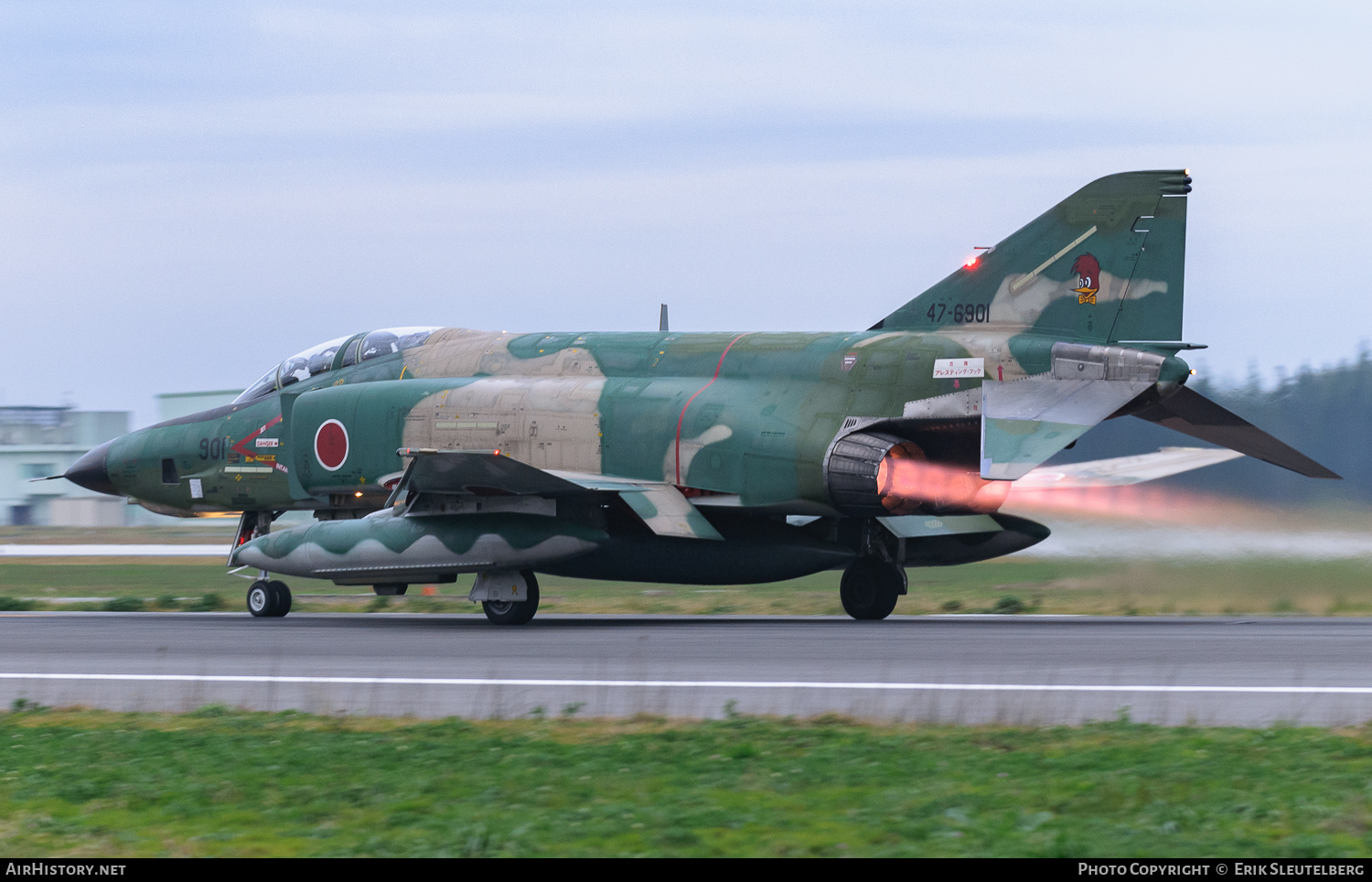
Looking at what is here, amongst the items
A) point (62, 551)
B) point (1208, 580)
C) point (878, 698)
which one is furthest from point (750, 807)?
point (62, 551)

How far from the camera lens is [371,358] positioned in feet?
79.3

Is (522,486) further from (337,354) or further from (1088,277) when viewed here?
(1088,277)

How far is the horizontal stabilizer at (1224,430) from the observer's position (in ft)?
64.5

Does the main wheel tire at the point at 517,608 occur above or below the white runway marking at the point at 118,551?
above

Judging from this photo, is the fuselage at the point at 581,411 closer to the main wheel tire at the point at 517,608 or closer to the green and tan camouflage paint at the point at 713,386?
the green and tan camouflage paint at the point at 713,386

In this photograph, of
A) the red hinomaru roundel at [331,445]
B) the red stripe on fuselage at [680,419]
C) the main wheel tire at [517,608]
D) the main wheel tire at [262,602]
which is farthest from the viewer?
the red hinomaru roundel at [331,445]

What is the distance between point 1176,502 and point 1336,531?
2123mm

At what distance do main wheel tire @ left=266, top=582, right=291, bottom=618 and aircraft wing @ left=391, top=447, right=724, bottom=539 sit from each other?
322 cm

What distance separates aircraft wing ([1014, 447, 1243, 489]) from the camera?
71.4ft

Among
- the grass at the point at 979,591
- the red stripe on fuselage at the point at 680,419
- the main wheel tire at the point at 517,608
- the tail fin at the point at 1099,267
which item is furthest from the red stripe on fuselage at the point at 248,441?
the tail fin at the point at 1099,267

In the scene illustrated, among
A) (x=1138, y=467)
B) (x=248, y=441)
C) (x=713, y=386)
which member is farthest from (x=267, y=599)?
(x=1138, y=467)

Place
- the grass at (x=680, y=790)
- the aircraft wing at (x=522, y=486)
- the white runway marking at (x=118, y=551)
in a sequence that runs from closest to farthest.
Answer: the grass at (x=680, y=790) < the aircraft wing at (x=522, y=486) < the white runway marking at (x=118, y=551)

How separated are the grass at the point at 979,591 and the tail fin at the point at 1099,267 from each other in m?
4.14

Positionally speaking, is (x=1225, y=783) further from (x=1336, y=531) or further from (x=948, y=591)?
(x=948, y=591)
